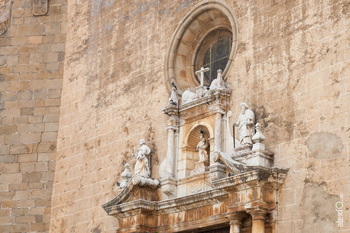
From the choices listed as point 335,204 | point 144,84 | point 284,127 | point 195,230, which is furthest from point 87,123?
point 335,204

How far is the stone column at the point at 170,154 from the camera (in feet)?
48.5

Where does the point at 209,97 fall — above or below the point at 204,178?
above

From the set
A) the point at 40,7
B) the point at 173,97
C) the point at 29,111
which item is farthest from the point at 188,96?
the point at 40,7

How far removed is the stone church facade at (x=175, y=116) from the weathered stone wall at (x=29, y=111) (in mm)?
32

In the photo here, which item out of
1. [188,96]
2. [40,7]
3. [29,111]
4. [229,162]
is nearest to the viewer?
[229,162]

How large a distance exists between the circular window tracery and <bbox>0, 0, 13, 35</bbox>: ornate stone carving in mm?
6653

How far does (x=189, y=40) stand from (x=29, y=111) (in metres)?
5.31

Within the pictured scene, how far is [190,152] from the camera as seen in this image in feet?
48.5

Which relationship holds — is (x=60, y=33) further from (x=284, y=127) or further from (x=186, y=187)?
(x=284, y=127)

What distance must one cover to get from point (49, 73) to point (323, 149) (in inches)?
366

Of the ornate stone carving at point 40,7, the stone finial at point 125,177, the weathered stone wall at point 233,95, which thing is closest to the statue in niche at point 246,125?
the weathered stone wall at point 233,95

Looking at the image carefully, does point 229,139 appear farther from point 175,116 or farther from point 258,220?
point 258,220

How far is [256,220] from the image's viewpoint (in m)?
12.4

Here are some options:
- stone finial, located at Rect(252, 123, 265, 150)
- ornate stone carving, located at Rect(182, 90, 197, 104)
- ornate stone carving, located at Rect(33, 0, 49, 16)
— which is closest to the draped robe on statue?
ornate stone carving, located at Rect(182, 90, 197, 104)
